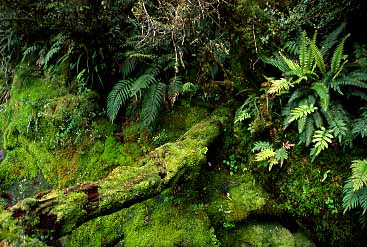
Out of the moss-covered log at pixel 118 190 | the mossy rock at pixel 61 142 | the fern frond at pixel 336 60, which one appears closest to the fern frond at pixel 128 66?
the mossy rock at pixel 61 142

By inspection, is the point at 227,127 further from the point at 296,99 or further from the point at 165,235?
the point at 165,235

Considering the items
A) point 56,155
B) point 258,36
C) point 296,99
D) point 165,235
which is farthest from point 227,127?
point 56,155

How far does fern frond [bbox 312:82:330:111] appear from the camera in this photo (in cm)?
463

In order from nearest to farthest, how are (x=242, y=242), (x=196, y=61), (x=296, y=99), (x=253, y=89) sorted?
(x=242, y=242) → (x=296, y=99) → (x=253, y=89) → (x=196, y=61)

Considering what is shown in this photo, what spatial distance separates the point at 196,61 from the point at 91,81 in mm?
2051

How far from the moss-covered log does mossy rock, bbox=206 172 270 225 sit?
0.49 m

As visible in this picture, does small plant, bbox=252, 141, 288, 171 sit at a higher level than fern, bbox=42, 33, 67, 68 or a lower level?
lower

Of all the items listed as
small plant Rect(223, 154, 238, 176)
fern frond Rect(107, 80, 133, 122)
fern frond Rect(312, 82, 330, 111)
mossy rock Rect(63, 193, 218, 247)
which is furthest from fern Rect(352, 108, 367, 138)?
fern frond Rect(107, 80, 133, 122)

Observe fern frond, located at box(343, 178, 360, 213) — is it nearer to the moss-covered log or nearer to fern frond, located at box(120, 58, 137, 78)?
the moss-covered log

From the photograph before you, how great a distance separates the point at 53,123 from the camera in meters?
6.67

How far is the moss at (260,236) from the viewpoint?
4621mm

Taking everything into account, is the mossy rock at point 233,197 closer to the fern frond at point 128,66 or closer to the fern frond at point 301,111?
the fern frond at point 301,111

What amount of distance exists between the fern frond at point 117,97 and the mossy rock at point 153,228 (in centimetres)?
168

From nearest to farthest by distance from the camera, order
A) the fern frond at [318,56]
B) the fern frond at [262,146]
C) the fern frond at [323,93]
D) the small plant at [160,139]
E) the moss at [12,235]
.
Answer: the moss at [12,235], the fern frond at [323,93], the fern frond at [318,56], the fern frond at [262,146], the small plant at [160,139]
